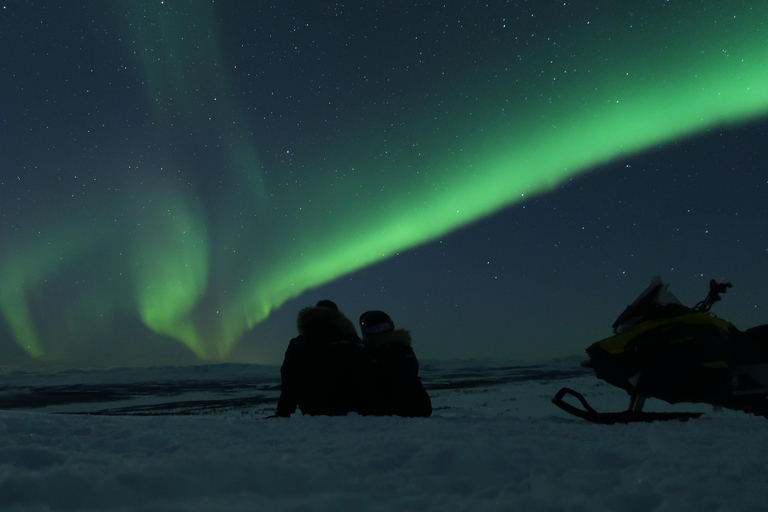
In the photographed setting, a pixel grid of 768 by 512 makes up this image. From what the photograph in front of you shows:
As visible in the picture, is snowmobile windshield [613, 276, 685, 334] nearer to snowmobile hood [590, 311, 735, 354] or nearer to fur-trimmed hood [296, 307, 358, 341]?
snowmobile hood [590, 311, 735, 354]

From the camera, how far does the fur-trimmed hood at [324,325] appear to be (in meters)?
4.18

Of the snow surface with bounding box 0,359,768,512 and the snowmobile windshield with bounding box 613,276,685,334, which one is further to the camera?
the snowmobile windshield with bounding box 613,276,685,334

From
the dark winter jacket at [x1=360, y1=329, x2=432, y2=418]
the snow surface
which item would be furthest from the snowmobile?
the snow surface

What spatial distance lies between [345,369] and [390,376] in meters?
0.44

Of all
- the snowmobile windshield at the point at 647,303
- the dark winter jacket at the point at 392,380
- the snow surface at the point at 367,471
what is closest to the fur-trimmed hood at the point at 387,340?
the dark winter jacket at the point at 392,380

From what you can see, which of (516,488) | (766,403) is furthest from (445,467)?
(766,403)

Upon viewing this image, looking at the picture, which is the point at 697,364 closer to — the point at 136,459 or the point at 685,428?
the point at 685,428

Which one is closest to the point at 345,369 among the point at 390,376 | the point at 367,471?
the point at 390,376

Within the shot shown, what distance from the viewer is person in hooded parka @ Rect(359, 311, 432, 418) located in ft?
13.1

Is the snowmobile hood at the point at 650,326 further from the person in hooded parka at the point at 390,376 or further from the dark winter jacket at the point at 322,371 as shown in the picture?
the dark winter jacket at the point at 322,371

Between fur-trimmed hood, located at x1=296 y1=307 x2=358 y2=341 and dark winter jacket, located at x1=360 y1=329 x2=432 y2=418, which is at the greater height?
fur-trimmed hood, located at x1=296 y1=307 x2=358 y2=341

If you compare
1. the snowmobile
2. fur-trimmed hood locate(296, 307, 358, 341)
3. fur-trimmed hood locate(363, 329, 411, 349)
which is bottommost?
the snowmobile

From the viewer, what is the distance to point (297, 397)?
412cm

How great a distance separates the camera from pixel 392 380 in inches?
158
